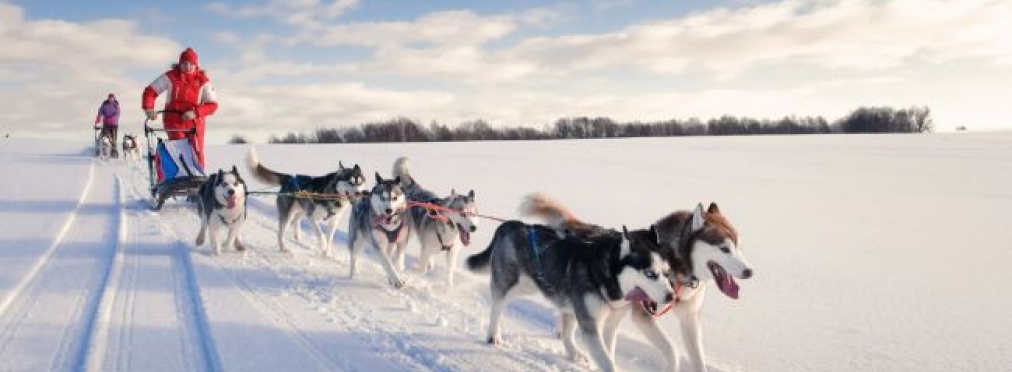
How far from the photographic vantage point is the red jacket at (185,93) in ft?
28.6

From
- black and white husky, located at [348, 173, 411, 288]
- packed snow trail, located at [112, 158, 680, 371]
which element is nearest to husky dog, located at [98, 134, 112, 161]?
packed snow trail, located at [112, 158, 680, 371]

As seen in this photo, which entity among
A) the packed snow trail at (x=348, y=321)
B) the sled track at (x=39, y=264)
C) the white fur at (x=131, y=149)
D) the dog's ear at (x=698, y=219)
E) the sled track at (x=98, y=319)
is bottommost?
the packed snow trail at (x=348, y=321)

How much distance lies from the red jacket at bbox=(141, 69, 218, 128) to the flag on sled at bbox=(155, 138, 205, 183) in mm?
318

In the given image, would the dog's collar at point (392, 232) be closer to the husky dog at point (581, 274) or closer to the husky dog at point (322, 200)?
the husky dog at point (322, 200)

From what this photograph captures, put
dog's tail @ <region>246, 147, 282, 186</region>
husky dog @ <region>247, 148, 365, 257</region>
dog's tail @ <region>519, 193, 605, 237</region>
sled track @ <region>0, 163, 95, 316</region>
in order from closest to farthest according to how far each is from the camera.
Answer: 1. sled track @ <region>0, 163, 95, 316</region>
2. dog's tail @ <region>519, 193, 605, 237</region>
3. husky dog @ <region>247, 148, 365, 257</region>
4. dog's tail @ <region>246, 147, 282, 186</region>

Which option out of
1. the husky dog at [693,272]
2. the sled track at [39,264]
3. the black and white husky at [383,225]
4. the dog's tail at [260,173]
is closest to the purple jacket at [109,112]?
the sled track at [39,264]

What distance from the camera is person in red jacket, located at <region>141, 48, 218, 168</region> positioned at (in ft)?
28.5

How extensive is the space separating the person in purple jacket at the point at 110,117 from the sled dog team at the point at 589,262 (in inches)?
566

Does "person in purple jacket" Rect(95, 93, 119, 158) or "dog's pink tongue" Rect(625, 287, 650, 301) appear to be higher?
"person in purple jacket" Rect(95, 93, 119, 158)

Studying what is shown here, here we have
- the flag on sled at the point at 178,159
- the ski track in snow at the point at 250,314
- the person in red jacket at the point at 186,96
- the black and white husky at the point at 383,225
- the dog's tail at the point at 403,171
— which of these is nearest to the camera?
the ski track in snow at the point at 250,314

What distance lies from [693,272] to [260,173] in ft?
20.5

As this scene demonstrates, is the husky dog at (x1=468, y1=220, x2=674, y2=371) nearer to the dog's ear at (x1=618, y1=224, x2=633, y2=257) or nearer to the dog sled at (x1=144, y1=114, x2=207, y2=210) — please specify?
the dog's ear at (x1=618, y1=224, x2=633, y2=257)

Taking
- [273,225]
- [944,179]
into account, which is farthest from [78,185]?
[944,179]

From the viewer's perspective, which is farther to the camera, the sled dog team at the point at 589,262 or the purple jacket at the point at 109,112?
the purple jacket at the point at 109,112
